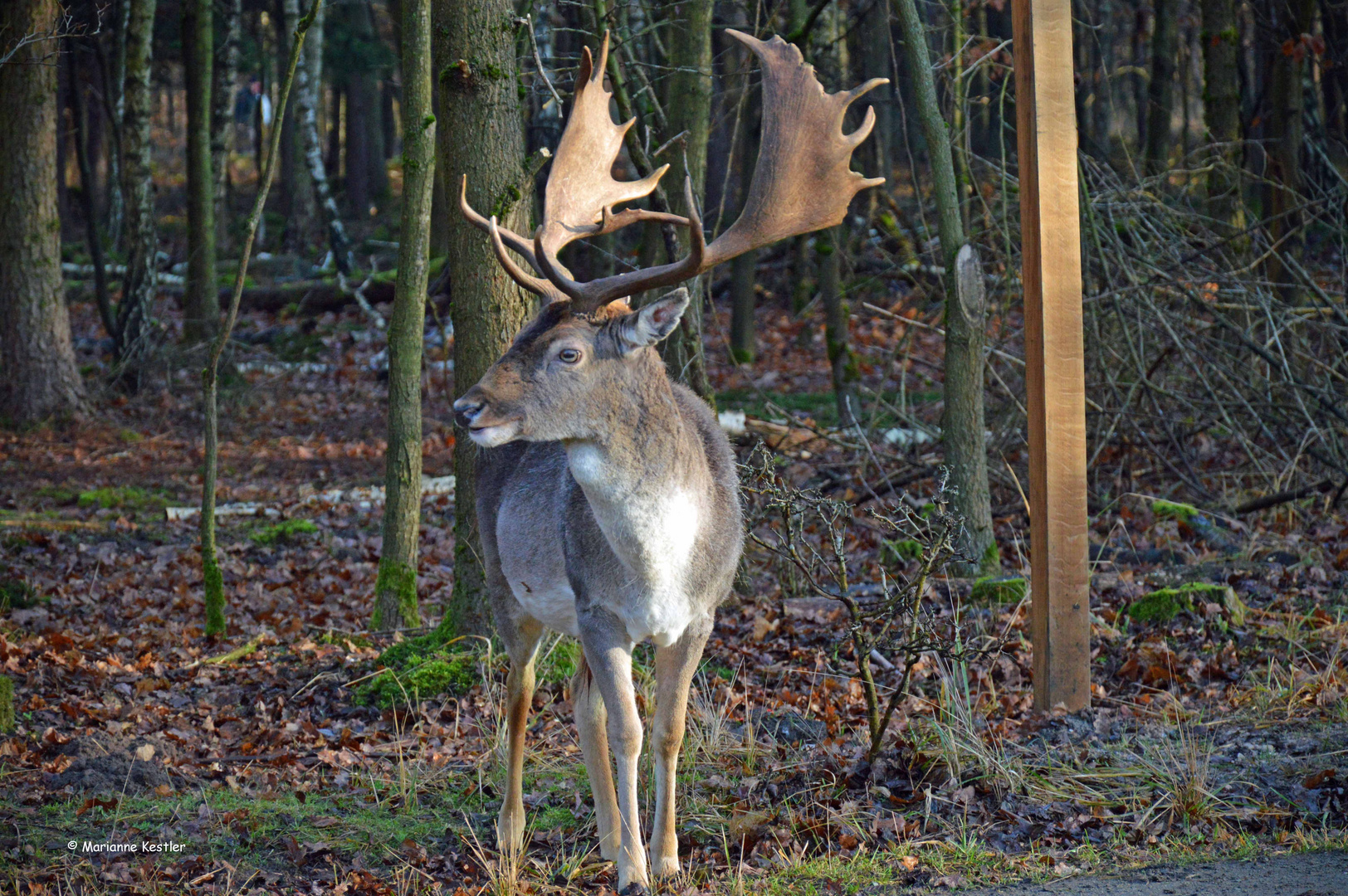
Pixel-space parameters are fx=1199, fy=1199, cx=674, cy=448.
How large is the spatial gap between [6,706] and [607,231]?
401 centimetres

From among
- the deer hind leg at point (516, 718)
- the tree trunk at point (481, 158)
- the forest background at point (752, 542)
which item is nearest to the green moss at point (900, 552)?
the forest background at point (752, 542)

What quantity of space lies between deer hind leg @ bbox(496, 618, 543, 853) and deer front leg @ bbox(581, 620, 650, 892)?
654 millimetres

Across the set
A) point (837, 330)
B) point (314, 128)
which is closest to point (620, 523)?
point (837, 330)

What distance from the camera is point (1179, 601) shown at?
24.4 feet

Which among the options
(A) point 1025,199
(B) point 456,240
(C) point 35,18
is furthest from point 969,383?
(C) point 35,18

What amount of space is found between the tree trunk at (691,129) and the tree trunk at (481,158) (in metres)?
1.57

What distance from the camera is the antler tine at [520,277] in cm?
459

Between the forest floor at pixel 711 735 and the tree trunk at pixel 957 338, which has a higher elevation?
the tree trunk at pixel 957 338

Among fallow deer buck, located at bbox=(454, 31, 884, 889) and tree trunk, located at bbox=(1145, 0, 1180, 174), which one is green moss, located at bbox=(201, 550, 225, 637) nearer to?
fallow deer buck, located at bbox=(454, 31, 884, 889)

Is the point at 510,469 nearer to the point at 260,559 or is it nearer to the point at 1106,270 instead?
the point at 260,559

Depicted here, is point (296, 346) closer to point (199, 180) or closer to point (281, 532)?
point (199, 180)

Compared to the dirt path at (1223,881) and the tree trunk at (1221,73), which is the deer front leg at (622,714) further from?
the tree trunk at (1221,73)

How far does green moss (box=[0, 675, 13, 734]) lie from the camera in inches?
241

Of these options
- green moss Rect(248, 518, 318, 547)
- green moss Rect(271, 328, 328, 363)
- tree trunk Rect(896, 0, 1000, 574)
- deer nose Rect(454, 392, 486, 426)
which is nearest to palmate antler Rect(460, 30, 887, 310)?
deer nose Rect(454, 392, 486, 426)
